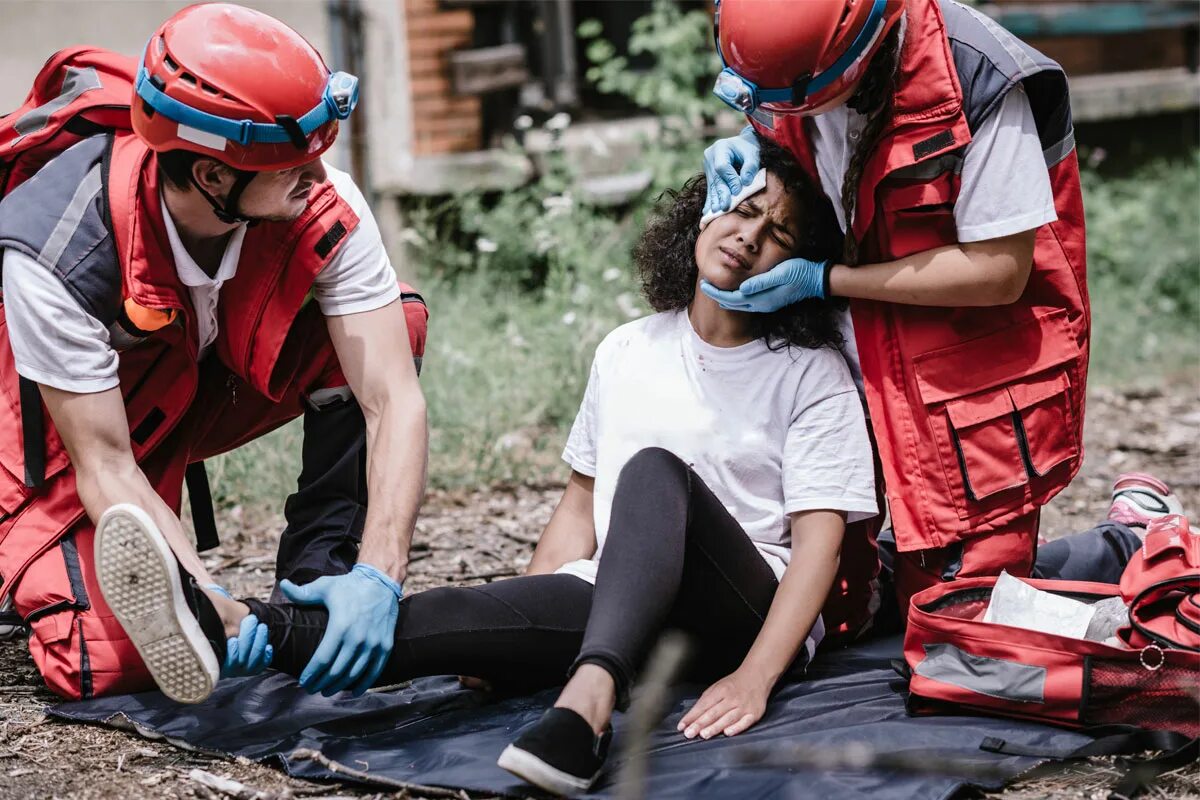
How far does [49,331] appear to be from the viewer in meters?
2.43

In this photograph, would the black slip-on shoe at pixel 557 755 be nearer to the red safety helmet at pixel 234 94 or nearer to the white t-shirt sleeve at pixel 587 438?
the white t-shirt sleeve at pixel 587 438

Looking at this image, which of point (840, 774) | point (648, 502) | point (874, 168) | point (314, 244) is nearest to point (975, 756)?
point (840, 774)

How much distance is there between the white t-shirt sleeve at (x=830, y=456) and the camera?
8.20ft

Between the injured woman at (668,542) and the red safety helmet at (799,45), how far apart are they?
0.25 meters

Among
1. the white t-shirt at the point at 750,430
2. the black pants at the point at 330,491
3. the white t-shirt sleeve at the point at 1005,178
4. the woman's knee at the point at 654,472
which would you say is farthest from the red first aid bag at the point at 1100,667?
the black pants at the point at 330,491

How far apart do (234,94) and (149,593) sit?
0.85 meters

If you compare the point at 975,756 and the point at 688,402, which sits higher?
the point at 688,402

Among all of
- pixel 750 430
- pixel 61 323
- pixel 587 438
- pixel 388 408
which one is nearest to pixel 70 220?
pixel 61 323

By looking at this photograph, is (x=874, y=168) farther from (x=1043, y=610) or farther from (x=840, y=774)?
(x=840, y=774)

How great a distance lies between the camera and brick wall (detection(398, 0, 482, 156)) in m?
6.24

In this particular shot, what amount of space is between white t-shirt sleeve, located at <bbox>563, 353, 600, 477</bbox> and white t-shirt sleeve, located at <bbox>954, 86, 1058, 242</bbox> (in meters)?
0.79

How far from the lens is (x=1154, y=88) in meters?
8.05

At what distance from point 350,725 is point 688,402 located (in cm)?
87

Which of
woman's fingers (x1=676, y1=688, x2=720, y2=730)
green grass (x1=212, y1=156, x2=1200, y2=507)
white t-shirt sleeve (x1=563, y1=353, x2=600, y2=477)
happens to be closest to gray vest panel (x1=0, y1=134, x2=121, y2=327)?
white t-shirt sleeve (x1=563, y1=353, x2=600, y2=477)
